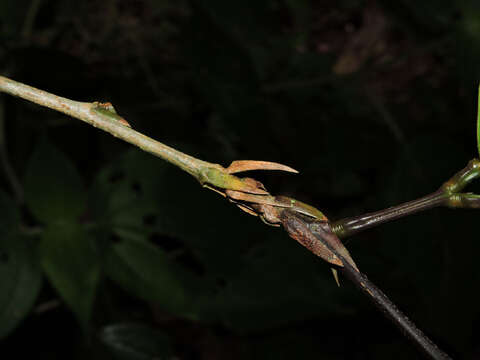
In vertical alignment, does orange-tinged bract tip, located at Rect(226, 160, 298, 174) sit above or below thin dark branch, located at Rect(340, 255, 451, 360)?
above

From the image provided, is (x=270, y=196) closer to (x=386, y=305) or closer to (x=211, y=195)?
(x=386, y=305)

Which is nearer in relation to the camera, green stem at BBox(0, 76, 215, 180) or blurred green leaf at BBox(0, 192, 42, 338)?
green stem at BBox(0, 76, 215, 180)

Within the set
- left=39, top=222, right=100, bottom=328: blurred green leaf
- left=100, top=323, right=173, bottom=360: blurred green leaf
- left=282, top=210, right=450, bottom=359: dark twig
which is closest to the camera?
left=282, top=210, right=450, bottom=359: dark twig

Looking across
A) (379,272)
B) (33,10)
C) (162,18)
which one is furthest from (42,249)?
(162,18)

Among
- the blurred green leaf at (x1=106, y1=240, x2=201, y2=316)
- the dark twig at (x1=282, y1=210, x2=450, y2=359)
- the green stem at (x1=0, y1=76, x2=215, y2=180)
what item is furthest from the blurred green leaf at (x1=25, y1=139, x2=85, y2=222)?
the dark twig at (x1=282, y1=210, x2=450, y2=359)

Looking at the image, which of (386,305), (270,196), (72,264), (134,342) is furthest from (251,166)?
(134,342)

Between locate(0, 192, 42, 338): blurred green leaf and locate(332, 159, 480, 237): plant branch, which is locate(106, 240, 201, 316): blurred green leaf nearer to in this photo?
locate(0, 192, 42, 338): blurred green leaf
